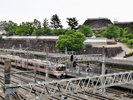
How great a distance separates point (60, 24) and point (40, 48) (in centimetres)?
2036

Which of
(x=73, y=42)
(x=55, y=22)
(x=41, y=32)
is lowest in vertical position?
(x=73, y=42)

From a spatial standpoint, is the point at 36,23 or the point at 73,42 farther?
the point at 36,23

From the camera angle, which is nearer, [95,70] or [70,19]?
[95,70]

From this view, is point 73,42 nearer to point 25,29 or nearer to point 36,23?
point 25,29

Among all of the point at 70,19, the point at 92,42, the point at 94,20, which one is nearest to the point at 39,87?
the point at 92,42

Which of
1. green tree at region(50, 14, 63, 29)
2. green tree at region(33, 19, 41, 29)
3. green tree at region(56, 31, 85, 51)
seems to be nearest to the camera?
green tree at region(56, 31, 85, 51)

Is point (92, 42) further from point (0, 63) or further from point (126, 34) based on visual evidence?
point (0, 63)

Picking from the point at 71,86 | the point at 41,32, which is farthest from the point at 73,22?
the point at 71,86

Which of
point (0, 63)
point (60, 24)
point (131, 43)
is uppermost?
point (60, 24)

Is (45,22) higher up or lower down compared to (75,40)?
higher up

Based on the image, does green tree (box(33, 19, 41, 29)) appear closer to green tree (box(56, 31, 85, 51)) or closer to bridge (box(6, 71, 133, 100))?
green tree (box(56, 31, 85, 51))

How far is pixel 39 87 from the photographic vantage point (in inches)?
1046

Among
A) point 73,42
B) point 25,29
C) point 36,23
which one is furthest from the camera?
point 36,23

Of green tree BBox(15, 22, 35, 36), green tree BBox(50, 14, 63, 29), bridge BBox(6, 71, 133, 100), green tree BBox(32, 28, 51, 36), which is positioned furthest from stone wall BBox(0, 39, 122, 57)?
bridge BBox(6, 71, 133, 100)
